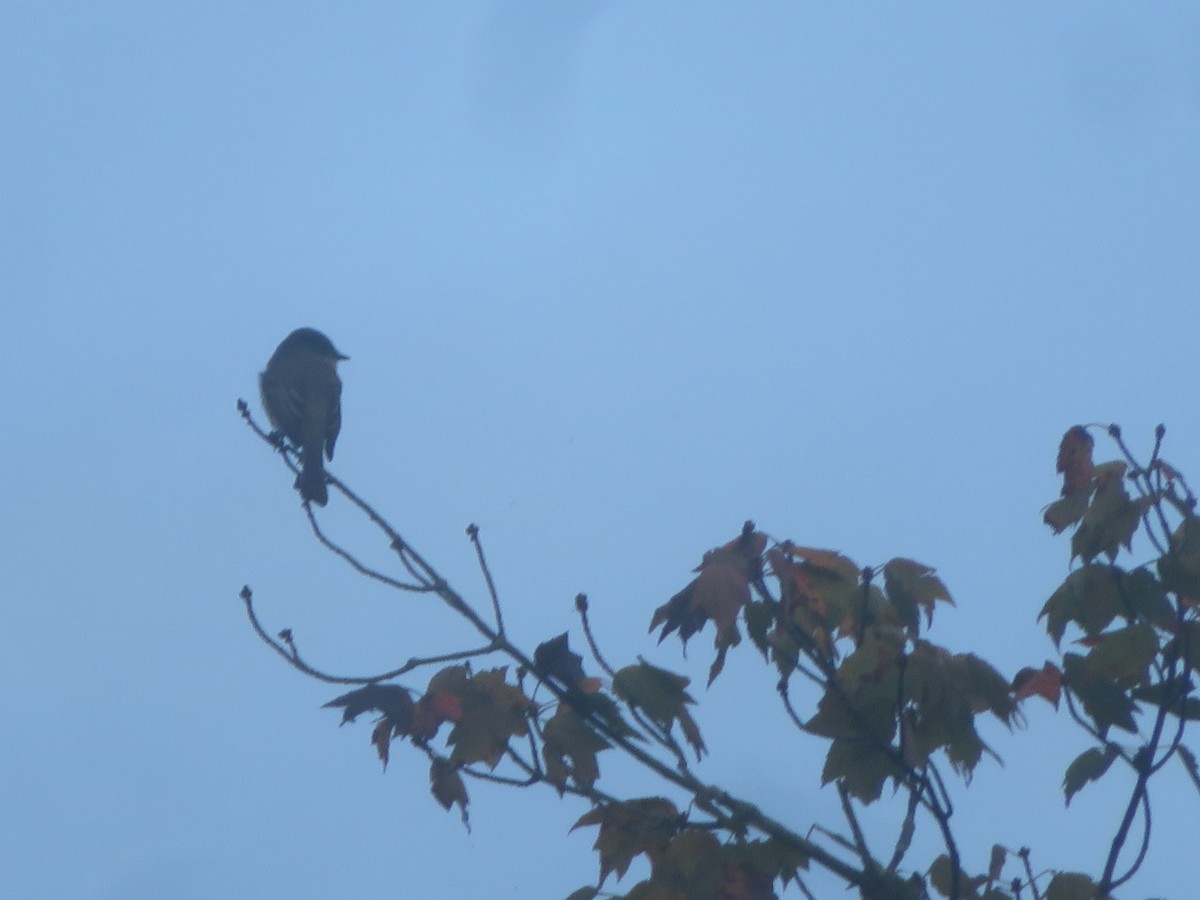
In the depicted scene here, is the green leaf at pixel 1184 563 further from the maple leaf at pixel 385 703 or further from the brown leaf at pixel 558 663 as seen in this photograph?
the maple leaf at pixel 385 703

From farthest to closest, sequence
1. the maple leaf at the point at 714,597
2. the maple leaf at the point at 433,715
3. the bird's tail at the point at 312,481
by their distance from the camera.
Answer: the bird's tail at the point at 312,481 → the maple leaf at the point at 433,715 → the maple leaf at the point at 714,597

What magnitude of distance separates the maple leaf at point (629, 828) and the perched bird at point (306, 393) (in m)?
5.52

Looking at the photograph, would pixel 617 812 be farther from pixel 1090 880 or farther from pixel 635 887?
pixel 1090 880

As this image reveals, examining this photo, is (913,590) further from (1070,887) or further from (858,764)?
(1070,887)

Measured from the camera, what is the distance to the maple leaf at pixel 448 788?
373cm

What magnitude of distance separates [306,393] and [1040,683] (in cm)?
691

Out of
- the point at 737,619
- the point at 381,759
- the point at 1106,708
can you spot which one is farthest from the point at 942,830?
the point at 381,759

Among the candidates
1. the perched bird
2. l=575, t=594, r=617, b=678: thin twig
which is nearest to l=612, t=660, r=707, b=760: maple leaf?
l=575, t=594, r=617, b=678: thin twig

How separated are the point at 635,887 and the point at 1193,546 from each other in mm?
1615

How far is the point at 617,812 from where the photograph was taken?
359 cm

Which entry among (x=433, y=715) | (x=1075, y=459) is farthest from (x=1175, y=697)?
(x=433, y=715)

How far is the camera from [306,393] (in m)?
9.54

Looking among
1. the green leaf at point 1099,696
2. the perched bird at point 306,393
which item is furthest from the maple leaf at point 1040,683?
the perched bird at point 306,393

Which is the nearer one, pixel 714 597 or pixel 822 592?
pixel 714 597
